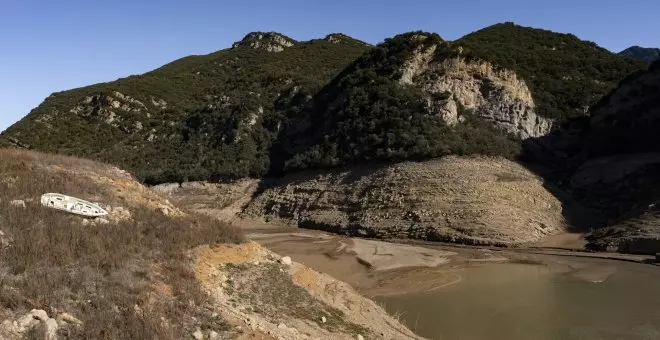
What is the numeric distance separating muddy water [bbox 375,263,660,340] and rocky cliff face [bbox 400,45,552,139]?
77.2ft

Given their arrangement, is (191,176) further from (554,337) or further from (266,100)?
(554,337)

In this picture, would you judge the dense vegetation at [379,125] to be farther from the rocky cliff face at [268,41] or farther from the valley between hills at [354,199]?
the rocky cliff face at [268,41]

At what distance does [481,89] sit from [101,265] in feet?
136

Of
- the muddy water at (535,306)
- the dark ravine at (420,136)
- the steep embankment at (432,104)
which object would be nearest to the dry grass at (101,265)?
the muddy water at (535,306)

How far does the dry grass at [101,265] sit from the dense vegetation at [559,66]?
130 ft

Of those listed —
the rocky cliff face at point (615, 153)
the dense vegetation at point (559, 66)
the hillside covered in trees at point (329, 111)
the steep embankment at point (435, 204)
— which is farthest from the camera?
the dense vegetation at point (559, 66)

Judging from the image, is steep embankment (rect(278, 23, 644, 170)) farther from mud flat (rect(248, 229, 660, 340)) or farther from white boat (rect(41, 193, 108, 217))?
white boat (rect(41, 193, 108, 217))

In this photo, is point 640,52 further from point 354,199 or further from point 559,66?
point 354,199

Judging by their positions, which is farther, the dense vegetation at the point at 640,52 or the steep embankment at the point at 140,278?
the dense vegetation at the point at 640,52

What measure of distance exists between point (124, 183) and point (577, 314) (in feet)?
46.9

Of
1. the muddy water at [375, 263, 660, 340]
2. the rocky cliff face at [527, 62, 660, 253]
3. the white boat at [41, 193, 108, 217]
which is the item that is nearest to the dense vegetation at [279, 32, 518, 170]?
the rocky cliff face at [527, 62, 660, 253]

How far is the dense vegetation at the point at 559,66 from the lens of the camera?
160ft

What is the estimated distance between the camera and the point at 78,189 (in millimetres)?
12906

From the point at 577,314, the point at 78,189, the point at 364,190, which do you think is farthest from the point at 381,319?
the point at 364,190
